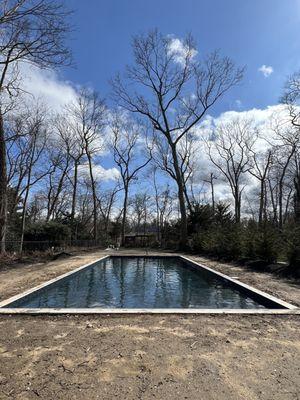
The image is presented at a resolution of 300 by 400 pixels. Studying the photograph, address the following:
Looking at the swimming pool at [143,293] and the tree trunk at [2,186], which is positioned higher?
the tree trunk at [2,186]

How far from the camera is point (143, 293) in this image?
8.26 meters

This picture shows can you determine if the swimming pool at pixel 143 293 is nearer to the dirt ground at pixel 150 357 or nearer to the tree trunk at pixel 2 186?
the dirt ground at pixel 150 357

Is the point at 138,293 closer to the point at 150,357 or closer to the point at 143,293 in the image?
the point at 143,293

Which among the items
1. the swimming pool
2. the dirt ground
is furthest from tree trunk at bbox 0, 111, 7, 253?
the dirt ground

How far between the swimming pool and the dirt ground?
5.06 ft

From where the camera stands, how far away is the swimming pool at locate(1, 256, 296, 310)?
21.3 ft

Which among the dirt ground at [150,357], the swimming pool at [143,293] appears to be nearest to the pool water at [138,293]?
the swimming pool at [143,293]

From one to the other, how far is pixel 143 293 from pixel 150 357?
196 inches

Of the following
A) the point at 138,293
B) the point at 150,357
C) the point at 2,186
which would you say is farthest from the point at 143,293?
the point at 2,186

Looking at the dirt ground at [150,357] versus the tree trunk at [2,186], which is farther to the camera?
the tree trunk at [2,186]

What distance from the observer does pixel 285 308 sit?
5.49 metres

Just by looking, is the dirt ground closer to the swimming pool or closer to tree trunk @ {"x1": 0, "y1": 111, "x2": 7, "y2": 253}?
the swimming pool

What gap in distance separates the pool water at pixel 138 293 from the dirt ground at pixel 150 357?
1.77 meters

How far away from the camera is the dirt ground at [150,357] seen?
269 cm
